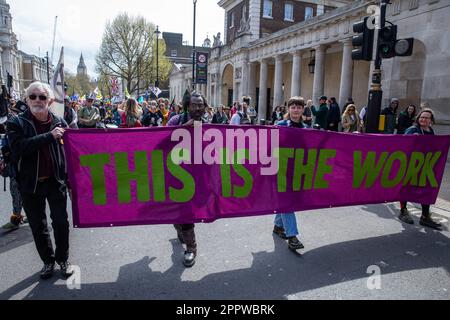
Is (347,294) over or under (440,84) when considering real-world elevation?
under

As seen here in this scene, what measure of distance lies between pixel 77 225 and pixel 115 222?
0.39 metres

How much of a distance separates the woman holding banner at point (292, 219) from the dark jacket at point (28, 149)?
2.71m

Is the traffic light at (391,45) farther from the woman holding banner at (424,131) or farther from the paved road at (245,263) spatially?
the paved road at (245,263)

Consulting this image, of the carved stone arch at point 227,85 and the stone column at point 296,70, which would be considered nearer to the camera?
the stone column at point 296,70

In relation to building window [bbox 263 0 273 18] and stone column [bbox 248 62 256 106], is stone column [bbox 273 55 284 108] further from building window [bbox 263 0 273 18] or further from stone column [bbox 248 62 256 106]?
building window [bbox 263 0 273 18]

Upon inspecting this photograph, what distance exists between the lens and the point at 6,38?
9475 centimetres

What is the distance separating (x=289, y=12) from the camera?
35156mm

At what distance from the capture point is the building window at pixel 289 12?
34.9 metres

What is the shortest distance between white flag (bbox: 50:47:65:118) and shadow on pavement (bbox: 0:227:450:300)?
1799 millimetres

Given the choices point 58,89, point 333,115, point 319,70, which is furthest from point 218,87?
point 58,89

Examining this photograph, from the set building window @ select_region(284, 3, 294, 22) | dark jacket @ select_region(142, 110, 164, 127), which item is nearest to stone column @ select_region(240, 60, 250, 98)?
building window @ select_region(284, 3, 294, 22)

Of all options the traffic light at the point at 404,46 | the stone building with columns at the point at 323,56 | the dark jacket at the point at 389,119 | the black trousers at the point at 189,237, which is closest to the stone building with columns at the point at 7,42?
the stone building with columns at the point at 323,56

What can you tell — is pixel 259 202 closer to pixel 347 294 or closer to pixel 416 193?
pixel 347 294
